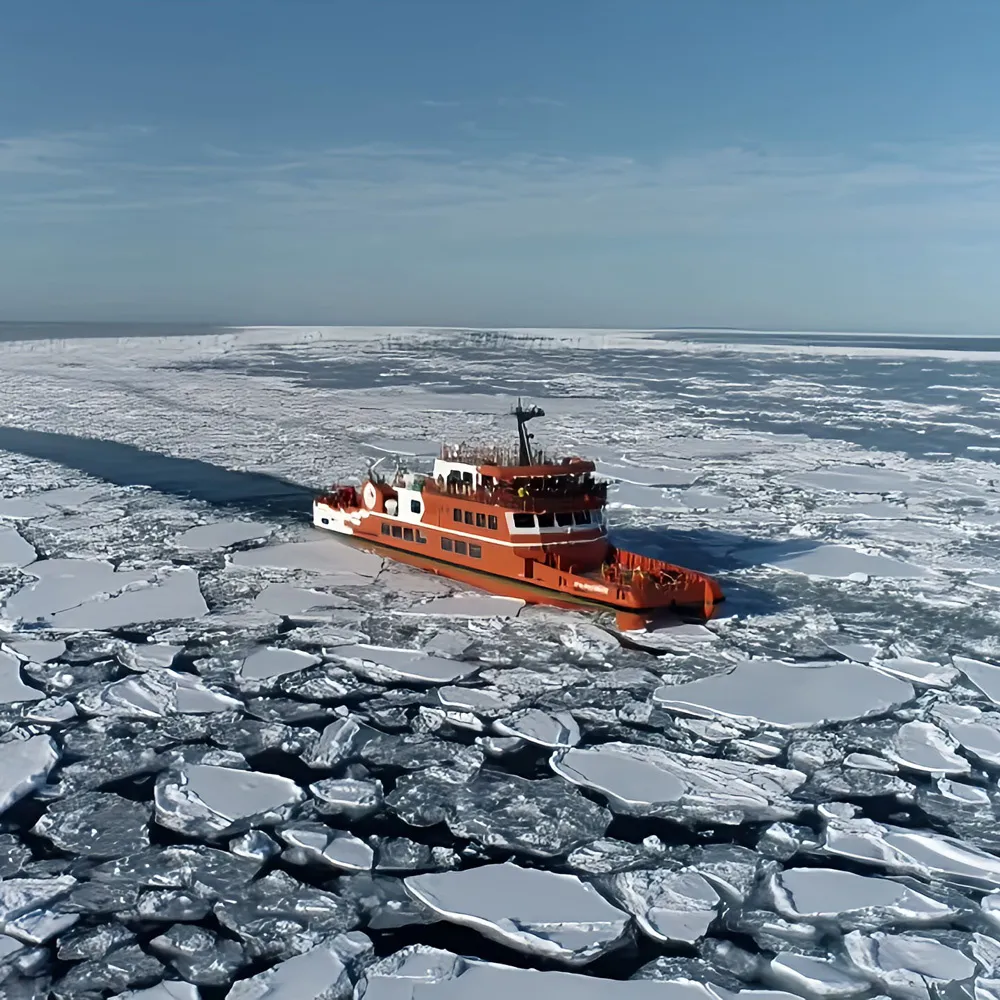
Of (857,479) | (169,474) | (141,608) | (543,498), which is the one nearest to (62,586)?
(141,608)

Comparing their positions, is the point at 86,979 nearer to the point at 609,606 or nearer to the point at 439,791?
the point at 439,791

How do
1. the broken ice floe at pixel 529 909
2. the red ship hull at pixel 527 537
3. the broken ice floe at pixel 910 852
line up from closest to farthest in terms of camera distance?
1. the broken ice floe at pixel 529 909
2. the broken ice floe at pixel 910 852
3. the red ship hull at pixel 527 537

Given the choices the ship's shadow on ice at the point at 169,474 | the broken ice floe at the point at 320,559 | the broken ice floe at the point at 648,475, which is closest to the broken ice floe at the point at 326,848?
the broken ice floe at the point at 320,559

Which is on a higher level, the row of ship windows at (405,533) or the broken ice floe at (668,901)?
the row of ship windows at (405,533)

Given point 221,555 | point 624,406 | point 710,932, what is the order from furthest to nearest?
point 624,406, point 221,555, point 710,932

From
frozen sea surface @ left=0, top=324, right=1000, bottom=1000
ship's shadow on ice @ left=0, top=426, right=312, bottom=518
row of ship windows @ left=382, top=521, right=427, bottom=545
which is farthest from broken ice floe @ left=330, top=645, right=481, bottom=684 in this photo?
ship's shadow on ice @ left=0, top=426, right=312, bottom=518

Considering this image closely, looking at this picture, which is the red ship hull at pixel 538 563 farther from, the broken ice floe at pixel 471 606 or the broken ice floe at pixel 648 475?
the broken ice floe at pixel 648 475

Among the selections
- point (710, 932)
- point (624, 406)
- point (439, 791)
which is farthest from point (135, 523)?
point (624, 406)
